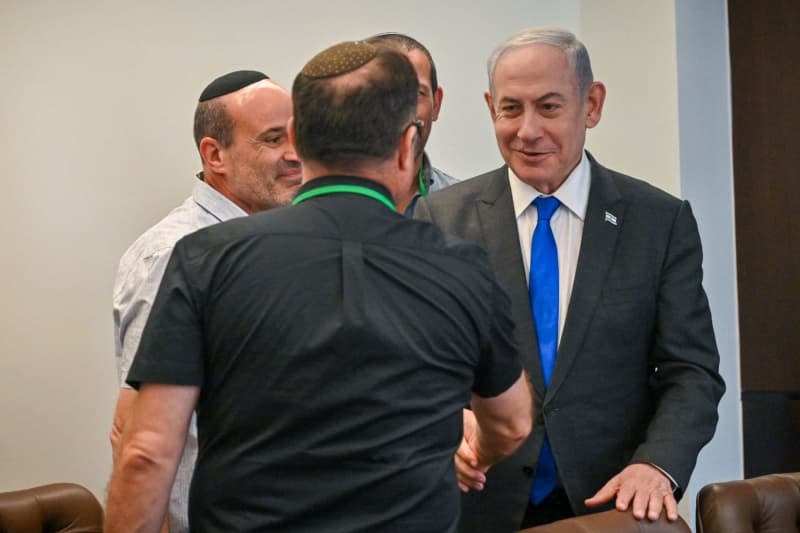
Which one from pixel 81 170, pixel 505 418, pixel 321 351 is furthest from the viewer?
pixel 81 170

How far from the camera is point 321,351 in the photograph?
1520 mm

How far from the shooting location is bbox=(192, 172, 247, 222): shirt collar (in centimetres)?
256

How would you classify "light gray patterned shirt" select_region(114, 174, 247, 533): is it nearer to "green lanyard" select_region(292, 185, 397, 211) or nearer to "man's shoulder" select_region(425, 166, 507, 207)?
"man's shoulder" select_region(425, 166, 507, 207)

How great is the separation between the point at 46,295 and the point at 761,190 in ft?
8.04

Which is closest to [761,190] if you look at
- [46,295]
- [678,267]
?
[678,267]

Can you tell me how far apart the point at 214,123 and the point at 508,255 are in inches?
32.3

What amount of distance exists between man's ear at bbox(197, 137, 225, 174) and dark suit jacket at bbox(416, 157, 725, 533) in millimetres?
665

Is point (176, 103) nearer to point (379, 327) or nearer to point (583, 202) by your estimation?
point (583, 202)

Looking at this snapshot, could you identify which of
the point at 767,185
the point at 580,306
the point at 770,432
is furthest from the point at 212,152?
the point at 770,432

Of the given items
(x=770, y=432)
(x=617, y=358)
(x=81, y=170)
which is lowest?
(x=770, y=432)

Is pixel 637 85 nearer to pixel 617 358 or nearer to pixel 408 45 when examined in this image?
pixel 408 45

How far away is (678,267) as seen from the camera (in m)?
2.41

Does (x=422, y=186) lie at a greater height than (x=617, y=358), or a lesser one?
greater

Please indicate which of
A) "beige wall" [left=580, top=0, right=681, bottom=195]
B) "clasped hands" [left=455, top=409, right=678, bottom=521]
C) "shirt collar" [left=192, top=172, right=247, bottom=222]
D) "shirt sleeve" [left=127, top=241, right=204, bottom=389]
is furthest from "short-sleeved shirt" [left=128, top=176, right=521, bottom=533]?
"beige wall" [left=580, top=0, right=681, bottom=195]
